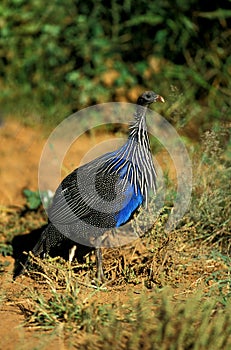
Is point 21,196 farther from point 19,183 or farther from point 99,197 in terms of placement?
point 99,197

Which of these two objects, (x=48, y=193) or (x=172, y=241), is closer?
(x=172, y=241)

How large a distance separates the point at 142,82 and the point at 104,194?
344cm

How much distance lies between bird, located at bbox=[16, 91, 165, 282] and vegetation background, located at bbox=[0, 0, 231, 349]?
0.21m

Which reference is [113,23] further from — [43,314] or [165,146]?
[43,314]

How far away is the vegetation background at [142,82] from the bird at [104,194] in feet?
0.70

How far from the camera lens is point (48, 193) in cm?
533

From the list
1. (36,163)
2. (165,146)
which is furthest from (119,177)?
(36,163)

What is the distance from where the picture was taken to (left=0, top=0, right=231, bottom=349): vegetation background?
4270 mm

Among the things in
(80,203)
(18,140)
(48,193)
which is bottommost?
(80,203)

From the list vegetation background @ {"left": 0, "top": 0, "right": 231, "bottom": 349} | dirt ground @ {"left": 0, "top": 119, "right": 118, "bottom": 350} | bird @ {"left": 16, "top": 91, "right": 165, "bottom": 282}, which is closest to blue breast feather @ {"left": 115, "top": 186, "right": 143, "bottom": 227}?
bird @ {"left": 16, "top": 91, "right": 165, "bottom": 282}

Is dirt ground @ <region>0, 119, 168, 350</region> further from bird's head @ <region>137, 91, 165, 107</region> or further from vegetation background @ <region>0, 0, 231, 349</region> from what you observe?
bird's head @ <region>137, 91, 165, 107</region>

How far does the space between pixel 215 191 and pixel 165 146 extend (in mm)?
1025

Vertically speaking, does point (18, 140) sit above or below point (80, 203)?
above

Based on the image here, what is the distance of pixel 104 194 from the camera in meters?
4.04
